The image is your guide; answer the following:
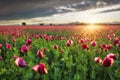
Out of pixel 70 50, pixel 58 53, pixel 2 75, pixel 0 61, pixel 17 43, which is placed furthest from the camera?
pixel 17 43

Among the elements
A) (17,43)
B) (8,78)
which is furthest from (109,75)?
(17,43)

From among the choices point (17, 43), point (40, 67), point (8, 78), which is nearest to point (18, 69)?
point (8, 78)

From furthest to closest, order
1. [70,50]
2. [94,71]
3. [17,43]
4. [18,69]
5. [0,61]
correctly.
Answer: [17,43]
[70,50]
[0,61]
[94,71]
[18,69]

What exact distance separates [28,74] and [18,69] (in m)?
0.31

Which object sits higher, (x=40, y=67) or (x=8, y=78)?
(x=40, y=67)

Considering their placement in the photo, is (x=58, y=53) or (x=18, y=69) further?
(x=58, y=53)

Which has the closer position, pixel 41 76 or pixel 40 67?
pixel 40 67

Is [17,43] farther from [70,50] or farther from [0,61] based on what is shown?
[0,61]

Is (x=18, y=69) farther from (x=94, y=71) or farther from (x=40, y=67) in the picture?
(x=94, y=71)

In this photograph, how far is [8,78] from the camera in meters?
3.91

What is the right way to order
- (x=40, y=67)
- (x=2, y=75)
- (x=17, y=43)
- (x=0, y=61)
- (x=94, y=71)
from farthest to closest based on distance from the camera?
(x=17, y=43) < (x=0, y=61) < (x=94, y=71) < (x=2, y=75) < (x=40, y=67)

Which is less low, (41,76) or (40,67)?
(40,67)

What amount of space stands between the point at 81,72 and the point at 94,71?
0.24 meters

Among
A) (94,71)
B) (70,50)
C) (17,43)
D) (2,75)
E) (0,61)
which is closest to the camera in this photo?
(2,75)
